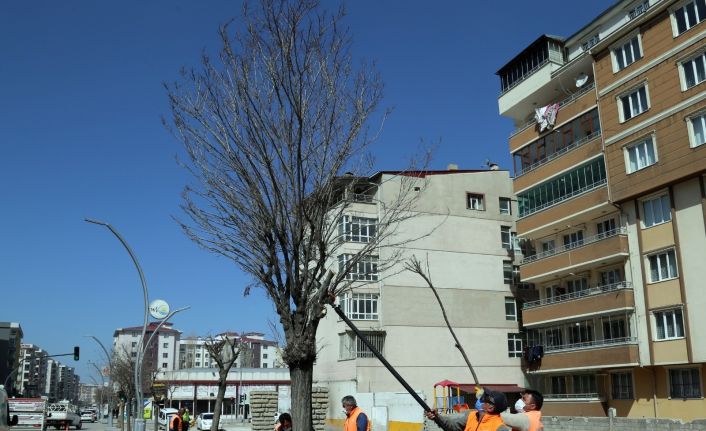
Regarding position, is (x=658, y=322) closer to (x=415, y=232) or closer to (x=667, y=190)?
(x=667, y=190)

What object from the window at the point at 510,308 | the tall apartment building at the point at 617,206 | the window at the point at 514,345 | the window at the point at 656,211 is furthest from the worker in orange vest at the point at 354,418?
the window at the point at 510,308

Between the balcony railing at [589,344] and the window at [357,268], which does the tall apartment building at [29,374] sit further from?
the window at [357,268]

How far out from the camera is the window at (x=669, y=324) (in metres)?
30.2

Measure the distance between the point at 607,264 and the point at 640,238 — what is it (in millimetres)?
3210

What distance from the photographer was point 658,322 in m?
31.5

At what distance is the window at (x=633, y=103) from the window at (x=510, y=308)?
1898cm

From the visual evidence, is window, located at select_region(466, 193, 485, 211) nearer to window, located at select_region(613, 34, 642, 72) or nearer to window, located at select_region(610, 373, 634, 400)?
window, located at select_region(613, 34, 642, 72)

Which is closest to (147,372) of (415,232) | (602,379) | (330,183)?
(415,232)

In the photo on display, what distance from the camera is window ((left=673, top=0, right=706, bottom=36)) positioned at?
96.3ft

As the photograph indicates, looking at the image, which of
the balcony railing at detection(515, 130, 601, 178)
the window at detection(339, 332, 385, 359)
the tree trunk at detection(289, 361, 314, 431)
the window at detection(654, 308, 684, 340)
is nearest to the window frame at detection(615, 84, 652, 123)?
the balcony railing at detection(515, 130, 601, 178)

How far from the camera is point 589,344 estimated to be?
36594 mm

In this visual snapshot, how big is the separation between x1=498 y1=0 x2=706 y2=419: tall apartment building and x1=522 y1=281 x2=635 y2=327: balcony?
0.09 meters

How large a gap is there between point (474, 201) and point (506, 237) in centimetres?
349

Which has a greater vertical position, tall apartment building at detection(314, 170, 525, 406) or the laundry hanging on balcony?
the laundry hanging on balcony
